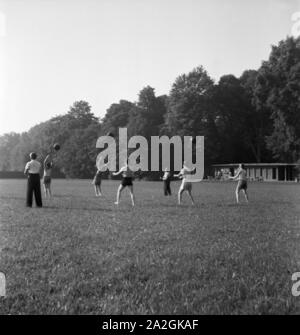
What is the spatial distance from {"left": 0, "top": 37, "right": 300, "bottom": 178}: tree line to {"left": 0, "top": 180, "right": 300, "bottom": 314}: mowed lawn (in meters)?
9.80

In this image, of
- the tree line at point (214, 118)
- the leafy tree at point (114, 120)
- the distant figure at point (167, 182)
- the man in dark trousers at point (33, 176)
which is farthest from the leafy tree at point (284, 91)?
the man in dark trousers at point (33, 176)

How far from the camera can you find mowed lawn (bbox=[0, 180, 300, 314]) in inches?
207

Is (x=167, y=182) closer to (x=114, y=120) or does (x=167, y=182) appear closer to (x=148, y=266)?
(x=114, y=120)

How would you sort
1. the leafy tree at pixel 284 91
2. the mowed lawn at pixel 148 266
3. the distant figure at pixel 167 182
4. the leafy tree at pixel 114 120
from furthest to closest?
the leafy tree at pixel 284 91, the leafy tree at pixel 114 120, the distant figure at pixel 167 182, the mowed lawn at pixel 148 266

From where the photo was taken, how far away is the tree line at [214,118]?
32.4 m

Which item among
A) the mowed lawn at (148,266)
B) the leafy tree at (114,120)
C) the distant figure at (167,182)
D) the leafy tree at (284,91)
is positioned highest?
the leafy tree at (284,91)

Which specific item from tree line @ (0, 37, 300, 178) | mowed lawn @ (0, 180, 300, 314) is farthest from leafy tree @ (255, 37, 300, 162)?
mowed lawn @ (0, 180, 300, 314)

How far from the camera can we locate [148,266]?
6.96 meters

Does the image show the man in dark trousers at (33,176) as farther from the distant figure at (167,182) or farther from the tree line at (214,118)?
the distant figure at (167,182)

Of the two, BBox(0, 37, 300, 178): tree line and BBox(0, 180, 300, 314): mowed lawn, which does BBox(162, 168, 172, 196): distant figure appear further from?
BBox(0, 180, 300, 314): mowed lawn

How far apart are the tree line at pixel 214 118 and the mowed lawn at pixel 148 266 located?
9795 millimetres

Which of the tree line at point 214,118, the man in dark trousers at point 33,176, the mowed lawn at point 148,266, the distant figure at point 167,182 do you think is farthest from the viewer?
the tree line at point 214,118
